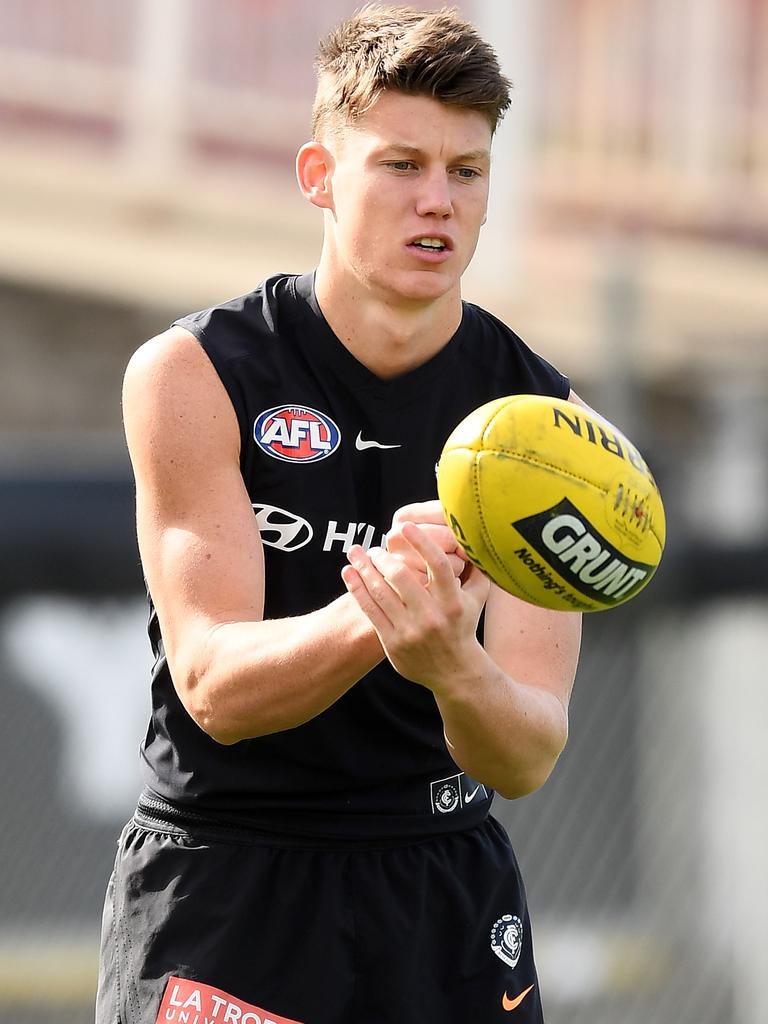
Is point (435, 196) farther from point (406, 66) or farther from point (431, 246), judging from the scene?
point (406, 66)

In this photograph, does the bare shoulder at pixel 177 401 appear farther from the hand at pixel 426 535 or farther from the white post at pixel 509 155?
the white post at pixel 509 155

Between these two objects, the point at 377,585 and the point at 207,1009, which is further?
the point at 207,1009

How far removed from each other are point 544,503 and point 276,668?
582 mm

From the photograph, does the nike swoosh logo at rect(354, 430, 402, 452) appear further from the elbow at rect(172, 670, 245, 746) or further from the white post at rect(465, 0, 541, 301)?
the white post at rect(465, 0, 541, 301)

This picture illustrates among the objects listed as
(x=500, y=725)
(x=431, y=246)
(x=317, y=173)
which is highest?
(x=317, y=173)

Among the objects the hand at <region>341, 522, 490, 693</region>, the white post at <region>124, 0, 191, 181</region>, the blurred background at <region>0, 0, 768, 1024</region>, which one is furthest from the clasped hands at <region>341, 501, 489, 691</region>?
the white post at <region>124, 0, 191, 181</region>

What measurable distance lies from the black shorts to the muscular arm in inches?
15.4

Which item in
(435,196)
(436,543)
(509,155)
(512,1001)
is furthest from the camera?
(509,155)

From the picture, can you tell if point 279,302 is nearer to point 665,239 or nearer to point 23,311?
point 23,311

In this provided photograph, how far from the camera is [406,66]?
3.40 meters

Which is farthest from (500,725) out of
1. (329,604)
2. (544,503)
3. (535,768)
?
(544,503)

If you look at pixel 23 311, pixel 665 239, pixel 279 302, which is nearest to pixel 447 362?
pixel 279 302

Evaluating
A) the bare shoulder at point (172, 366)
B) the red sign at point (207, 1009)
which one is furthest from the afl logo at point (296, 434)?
the red sign at point (207, 1009)

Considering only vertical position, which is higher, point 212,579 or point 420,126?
point 420,126
